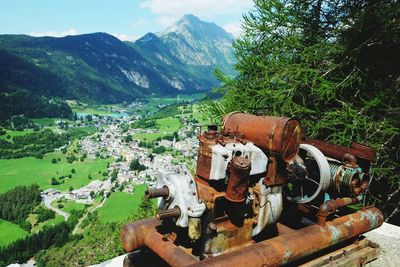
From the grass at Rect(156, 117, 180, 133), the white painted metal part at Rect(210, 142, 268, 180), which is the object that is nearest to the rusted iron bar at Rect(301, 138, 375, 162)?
the white painted metal part at Rect(210, 142, 268, 180)

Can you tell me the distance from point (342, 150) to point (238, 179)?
2.65m

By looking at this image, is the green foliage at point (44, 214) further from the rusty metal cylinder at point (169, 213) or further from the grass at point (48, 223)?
the rusty metal cylinder at point (169, 213)

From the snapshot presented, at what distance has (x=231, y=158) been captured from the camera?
4164 mm

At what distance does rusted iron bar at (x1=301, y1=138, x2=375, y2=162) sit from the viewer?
5.54 metres

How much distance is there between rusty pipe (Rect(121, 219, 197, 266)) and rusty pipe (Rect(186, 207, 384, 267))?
615 millimetres

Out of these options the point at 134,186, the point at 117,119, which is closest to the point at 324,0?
the point at 134,186

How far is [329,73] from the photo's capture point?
1122cm

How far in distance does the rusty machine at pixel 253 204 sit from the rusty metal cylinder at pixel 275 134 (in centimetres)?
1

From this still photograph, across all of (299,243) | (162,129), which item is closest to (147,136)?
(162,129)

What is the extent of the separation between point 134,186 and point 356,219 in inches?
3371

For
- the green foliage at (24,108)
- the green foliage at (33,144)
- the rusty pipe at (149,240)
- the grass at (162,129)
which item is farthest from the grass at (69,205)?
the green foliage at (24,108)

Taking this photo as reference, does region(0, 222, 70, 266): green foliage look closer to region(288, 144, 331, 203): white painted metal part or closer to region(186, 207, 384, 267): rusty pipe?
region(288, 144, 331, 203): white painted metal part

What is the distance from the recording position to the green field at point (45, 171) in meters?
92.4

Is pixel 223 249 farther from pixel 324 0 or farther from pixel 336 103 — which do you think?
pixel 324 0
